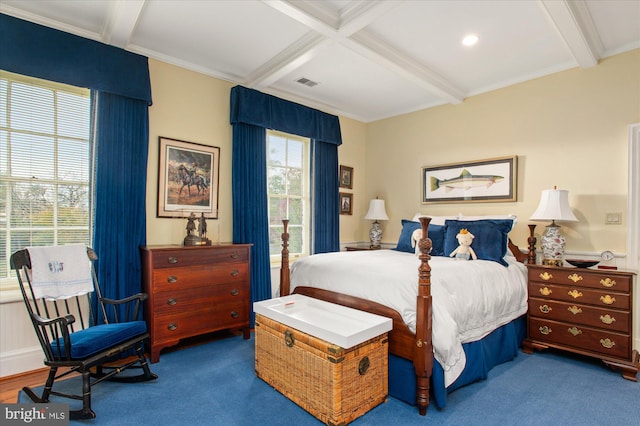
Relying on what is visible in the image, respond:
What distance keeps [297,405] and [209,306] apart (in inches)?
52.4

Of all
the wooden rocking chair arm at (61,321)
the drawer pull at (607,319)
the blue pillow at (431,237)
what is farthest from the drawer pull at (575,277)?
the wooden rocking chair arm at (61,321)

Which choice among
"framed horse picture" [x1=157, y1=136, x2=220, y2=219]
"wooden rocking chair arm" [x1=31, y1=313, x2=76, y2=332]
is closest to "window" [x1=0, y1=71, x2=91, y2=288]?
"framed horse picture" [x1=157, y1=136, x2=220, y2=219]

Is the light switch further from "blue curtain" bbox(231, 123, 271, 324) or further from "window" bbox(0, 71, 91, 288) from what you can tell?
"window" bbox(0, 71, 91, 288)

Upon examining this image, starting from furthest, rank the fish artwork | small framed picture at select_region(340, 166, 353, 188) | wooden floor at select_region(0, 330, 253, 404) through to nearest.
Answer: small framed picture at select_region(340, 166, 353, 188) < the fish artwork < wooden floor at select_region(0, 330, 253, 404)

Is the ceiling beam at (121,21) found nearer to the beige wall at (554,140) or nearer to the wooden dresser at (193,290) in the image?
the wooden dresser at (193,290)

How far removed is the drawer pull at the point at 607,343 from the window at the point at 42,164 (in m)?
4.33

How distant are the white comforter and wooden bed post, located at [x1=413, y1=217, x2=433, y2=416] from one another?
0.08 metres

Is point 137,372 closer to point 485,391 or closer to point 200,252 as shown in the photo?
point 200,252

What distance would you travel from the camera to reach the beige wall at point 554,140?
3.09 metres

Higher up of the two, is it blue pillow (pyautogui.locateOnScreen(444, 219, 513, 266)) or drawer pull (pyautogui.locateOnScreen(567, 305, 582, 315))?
blue pillow (pyautogui.locateOnScreen(444, 219, 513, 266))

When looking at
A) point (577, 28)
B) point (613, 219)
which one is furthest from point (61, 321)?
point (613, 219)

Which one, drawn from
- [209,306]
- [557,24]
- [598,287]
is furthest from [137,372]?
[557,24]

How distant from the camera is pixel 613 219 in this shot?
307 cm

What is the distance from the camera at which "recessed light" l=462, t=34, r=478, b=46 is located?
9.47ft
